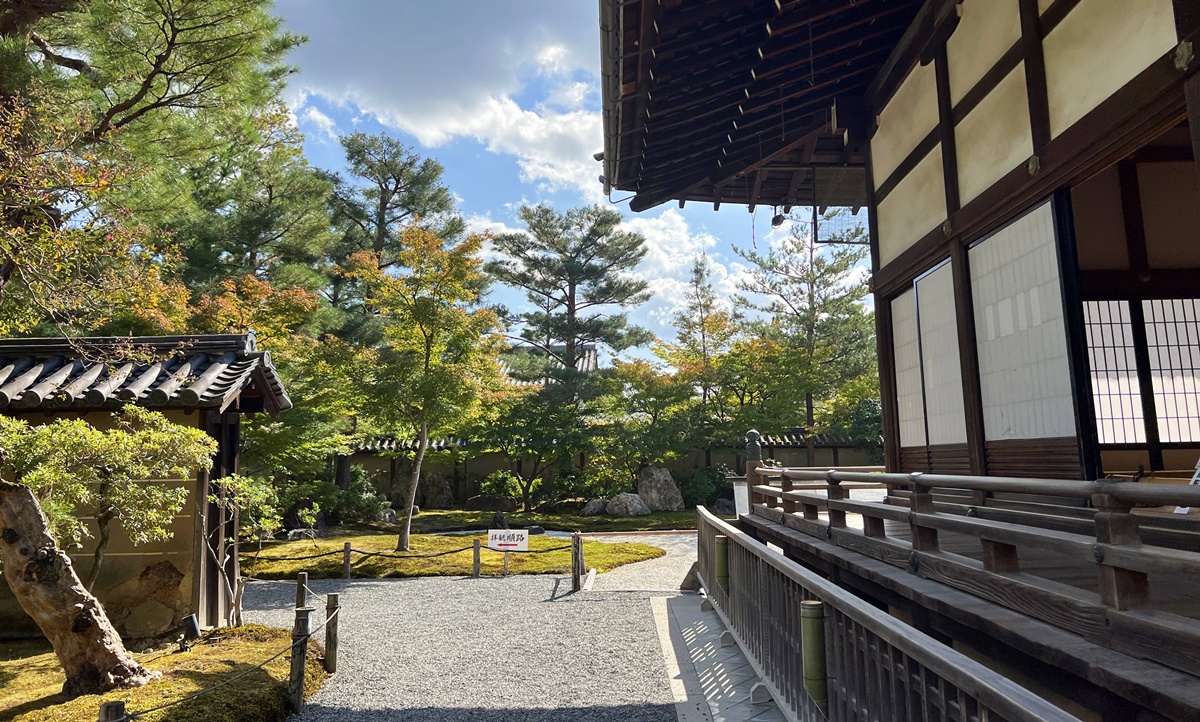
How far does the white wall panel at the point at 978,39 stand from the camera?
502 cm

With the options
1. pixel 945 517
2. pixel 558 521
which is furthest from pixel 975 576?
pixel 558 521

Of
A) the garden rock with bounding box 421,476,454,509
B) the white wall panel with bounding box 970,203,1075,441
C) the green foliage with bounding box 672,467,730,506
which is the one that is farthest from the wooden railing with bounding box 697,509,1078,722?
the garden rock with bounding box 421,476,454,509

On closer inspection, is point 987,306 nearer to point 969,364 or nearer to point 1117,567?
point 969,364

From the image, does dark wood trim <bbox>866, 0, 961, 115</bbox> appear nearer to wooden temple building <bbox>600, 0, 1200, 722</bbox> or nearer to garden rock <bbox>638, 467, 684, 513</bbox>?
wooden temple building <bbox>600, 0, 1200, 722</bbox>

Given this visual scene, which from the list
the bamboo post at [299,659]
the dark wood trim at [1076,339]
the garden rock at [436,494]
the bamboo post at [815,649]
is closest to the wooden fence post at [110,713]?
the bamboo post at [299,659]

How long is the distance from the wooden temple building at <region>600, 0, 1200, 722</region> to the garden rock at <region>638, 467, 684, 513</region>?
48.3 feet

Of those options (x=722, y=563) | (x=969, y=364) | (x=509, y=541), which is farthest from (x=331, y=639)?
(x=969, y=364)

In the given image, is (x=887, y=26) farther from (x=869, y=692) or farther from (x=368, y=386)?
(x=368, y=386)

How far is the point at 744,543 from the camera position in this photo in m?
4.97

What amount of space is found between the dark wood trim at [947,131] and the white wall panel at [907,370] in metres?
1.26

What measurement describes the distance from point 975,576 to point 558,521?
18.0 m

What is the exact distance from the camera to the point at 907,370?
7.20m

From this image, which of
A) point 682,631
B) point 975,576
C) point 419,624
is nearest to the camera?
point 975,576

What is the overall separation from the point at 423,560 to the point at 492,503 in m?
10.5
